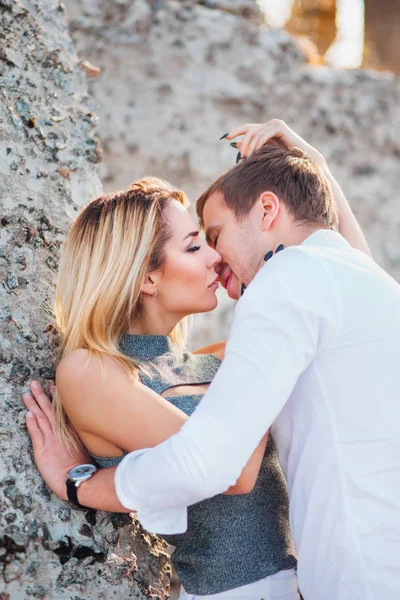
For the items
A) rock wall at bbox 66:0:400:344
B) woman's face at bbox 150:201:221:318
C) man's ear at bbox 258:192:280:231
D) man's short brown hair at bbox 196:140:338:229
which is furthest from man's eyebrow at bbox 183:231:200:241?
rock wall at bbox 66:0:400:344

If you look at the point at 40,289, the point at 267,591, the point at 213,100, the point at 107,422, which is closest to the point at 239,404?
the point at 107,422

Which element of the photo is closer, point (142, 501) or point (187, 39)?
point (142, 501)

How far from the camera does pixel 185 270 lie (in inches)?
100

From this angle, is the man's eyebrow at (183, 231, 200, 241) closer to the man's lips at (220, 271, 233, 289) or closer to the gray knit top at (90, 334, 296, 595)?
the man's lips at (220, 271, 233, 289)

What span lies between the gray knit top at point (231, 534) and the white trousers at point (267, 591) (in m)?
0.02

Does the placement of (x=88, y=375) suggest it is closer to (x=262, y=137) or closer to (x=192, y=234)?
(x=192, y=234)

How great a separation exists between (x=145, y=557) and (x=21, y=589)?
2.04ft

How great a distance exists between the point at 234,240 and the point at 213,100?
4.25 meters

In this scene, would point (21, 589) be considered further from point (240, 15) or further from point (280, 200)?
point (240, 15)

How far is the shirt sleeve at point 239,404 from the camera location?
1622mm

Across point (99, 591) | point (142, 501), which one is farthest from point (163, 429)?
point (99, 591)

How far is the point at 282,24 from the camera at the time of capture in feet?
31.1

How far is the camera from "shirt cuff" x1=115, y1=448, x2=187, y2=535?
1.77 meters

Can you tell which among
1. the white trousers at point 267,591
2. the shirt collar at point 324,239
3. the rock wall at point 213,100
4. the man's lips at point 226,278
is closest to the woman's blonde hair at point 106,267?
the man's lips at point 226,278
